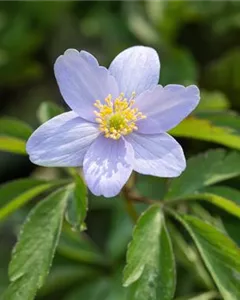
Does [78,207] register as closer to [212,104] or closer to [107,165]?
[107,165]

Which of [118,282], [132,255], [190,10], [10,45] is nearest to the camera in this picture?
[132,255]

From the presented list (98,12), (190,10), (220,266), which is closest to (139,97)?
(220,266)

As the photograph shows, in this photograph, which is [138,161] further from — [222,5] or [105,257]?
[222,5]

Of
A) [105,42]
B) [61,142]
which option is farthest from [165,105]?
[105,42]

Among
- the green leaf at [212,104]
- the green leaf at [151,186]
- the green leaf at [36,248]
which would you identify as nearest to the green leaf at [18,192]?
the green leaf at [36,248]

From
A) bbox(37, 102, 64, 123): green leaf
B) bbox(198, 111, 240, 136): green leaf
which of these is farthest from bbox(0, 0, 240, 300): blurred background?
bbox(37, 102, 64, 123): green leaf

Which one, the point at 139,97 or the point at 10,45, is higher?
the point at 139,97
